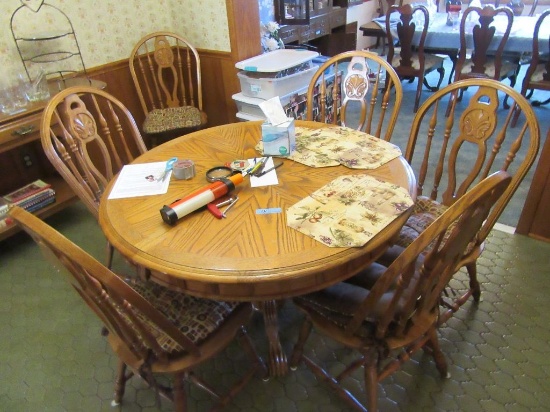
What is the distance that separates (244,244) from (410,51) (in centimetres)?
330

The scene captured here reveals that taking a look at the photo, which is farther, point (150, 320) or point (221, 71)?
point (221, 71)

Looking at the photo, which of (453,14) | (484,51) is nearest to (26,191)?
(484,51)

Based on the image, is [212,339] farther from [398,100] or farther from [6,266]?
[6,266]

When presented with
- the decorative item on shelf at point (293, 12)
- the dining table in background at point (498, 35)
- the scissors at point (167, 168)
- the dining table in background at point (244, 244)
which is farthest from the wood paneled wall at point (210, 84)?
the dining table in background at point (498, 35)

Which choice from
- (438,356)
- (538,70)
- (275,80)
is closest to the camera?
(438,356)

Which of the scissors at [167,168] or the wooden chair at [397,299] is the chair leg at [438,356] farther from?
the scissors at [167,168]

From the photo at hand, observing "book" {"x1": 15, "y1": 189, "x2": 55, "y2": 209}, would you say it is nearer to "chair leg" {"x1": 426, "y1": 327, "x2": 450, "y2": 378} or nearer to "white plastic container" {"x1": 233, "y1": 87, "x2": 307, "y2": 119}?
"white plastic container" {"x1": 233, "y1": 87, "x2": 307, "y2": 119}

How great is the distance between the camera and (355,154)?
1.43m

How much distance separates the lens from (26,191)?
2299 mm

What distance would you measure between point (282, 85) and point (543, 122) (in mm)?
2457

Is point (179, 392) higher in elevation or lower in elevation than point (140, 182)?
lower

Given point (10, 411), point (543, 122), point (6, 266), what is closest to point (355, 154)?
point (10, 411)

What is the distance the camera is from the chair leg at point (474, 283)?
1.60m

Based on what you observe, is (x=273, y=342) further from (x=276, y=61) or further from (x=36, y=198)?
(x=276, y=61)
